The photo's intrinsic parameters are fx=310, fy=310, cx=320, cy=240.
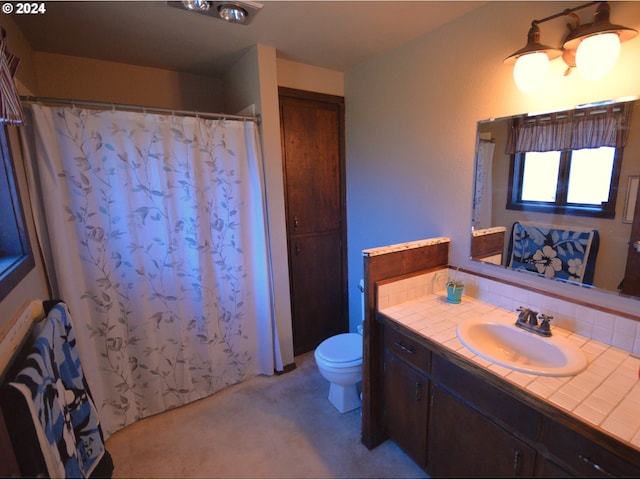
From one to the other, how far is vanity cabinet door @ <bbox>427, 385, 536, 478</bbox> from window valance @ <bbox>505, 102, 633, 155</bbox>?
3.96ft

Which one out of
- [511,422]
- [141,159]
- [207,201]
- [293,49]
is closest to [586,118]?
[511,422]

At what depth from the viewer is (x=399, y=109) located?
2123mm

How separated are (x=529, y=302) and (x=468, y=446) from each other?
2.42 ft

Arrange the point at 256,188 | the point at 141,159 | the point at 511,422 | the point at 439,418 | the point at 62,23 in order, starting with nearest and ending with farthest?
1. the point at 511,422
2. the point at 439,418
3. the point at 62,23
4. the point at 141,159
5. the point at 256,188

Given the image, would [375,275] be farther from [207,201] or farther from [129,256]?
[129,256]

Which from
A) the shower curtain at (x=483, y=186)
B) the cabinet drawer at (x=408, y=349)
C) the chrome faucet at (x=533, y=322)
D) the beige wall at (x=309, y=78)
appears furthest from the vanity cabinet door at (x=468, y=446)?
the beige wall at (x=309, y=78)

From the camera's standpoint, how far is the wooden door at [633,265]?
1.21 m

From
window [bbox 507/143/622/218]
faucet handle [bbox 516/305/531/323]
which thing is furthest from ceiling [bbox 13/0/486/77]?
faucet handle [bbox 516/305/531/323]

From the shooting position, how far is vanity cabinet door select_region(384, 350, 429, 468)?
1.50 m

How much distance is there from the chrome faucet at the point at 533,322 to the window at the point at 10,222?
85.5 inches

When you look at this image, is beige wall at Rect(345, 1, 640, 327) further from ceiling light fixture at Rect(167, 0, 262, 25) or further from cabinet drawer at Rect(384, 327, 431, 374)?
ceiling light fixture at Rect(167, 0, 262, 25)

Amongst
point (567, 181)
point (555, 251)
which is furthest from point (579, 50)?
point (555, 251)

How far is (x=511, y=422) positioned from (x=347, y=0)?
196 cm

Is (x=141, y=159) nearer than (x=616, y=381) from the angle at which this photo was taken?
No
